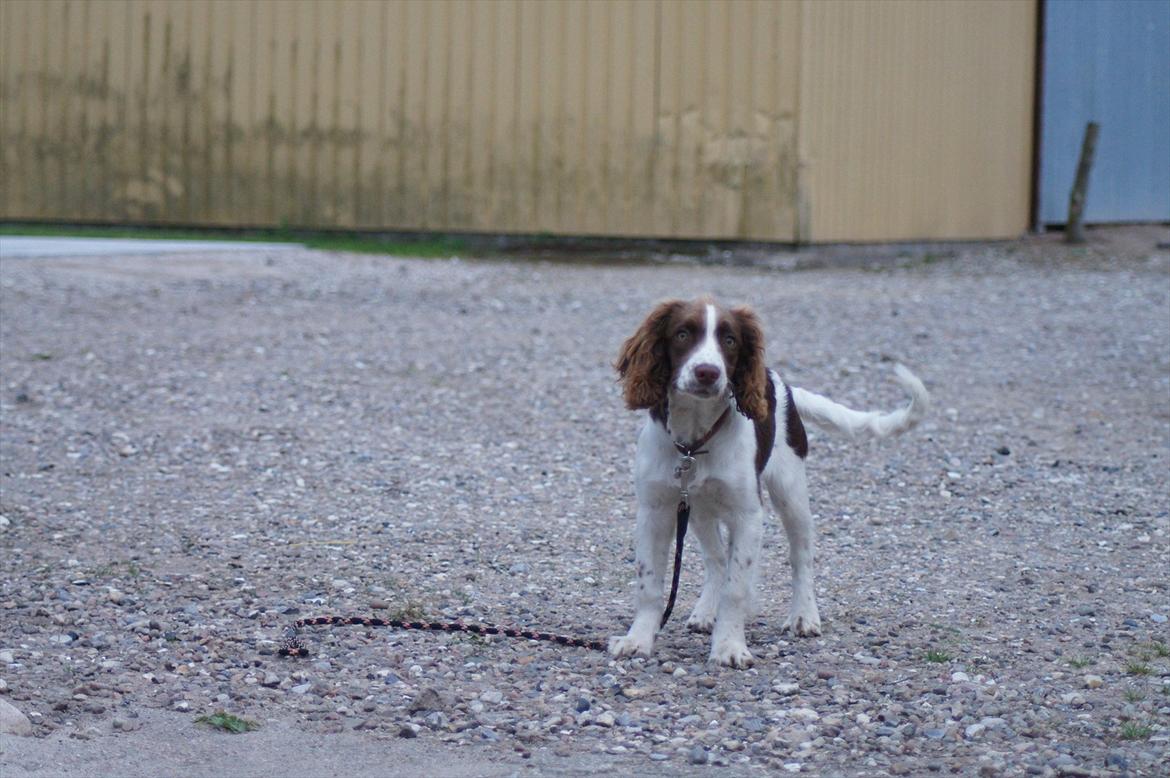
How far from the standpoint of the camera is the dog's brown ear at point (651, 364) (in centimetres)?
440

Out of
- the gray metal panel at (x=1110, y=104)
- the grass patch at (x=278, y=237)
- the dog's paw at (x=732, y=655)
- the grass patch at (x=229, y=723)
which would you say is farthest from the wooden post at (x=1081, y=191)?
the grass patch at (x=229, y=723)

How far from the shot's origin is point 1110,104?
58.3 feet

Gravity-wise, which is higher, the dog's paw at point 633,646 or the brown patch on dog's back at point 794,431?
the brown patch on dog's back at point 794,431

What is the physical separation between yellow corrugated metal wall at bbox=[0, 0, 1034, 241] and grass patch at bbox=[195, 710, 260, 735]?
10.6 metres

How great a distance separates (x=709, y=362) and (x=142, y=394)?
495 centimetres

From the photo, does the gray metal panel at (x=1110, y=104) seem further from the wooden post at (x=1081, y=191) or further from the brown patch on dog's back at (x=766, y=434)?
the brown patch on dog's back at (x=766, y=434)

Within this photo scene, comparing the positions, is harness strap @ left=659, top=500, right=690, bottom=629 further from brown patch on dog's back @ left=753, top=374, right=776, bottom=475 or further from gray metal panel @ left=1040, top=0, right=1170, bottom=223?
gray metal panel @ left=1040, top=0, right=1170, bottom=223

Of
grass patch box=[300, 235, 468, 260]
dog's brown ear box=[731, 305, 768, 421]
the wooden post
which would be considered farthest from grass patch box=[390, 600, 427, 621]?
the wooden post

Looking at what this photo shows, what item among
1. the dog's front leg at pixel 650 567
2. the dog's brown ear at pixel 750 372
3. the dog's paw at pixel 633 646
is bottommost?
the dog's paw at pixel 633 646

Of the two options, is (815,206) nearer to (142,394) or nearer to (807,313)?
(807,313)

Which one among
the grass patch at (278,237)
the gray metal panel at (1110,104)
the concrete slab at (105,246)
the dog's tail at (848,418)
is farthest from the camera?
the gray metal panel at (1110,104)

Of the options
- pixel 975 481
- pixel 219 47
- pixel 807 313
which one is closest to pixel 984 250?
pixel 807 313

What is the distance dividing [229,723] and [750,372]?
171 cm

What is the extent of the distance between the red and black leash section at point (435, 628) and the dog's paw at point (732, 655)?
13.6 inches
